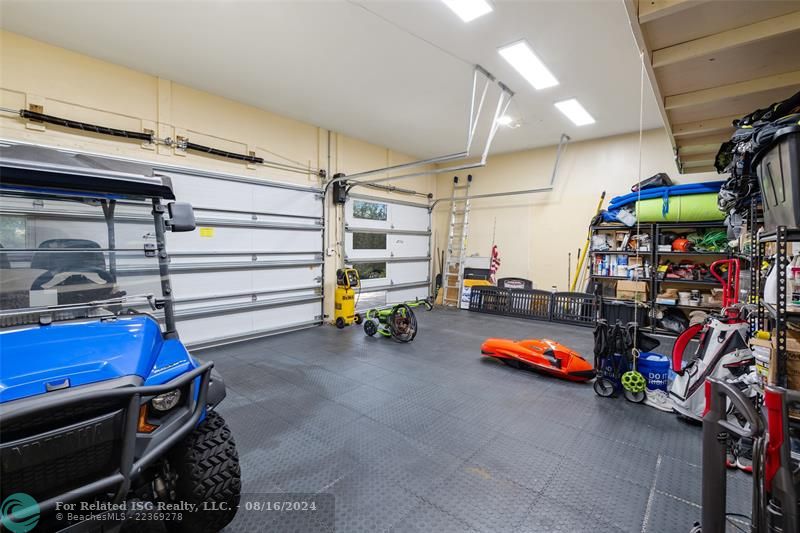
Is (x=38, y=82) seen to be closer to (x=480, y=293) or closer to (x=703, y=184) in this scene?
(x=480, y=293)

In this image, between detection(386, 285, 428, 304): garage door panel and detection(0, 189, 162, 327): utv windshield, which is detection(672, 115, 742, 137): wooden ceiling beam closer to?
detection(0, 189, 162, 327): utv windshield

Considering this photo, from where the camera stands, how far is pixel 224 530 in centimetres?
178

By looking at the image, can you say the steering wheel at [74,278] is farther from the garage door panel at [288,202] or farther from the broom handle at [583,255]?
the broom handle at [583,255]

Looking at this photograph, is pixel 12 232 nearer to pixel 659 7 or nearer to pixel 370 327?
pixel 659 7

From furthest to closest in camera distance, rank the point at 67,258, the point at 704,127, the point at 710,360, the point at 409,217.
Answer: the point at 409,217 → the point at 704,127 → the point at 710,360 → the point at 67,258

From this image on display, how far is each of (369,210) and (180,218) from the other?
5.70 m

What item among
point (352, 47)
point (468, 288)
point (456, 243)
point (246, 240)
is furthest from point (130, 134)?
point (456, 243)

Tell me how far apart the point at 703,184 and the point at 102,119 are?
27.4ft

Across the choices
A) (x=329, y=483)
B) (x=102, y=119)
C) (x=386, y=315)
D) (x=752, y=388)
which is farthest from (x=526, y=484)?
(x=102, y=119)

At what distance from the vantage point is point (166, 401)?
4.66 ft

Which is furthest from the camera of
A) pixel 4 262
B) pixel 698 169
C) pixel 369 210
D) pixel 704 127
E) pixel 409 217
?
pixel 409 217

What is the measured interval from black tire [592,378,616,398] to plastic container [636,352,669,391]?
1.00 feet

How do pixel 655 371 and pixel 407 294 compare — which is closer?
pixel 655 371

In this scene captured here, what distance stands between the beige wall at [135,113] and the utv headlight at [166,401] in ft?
13.5
